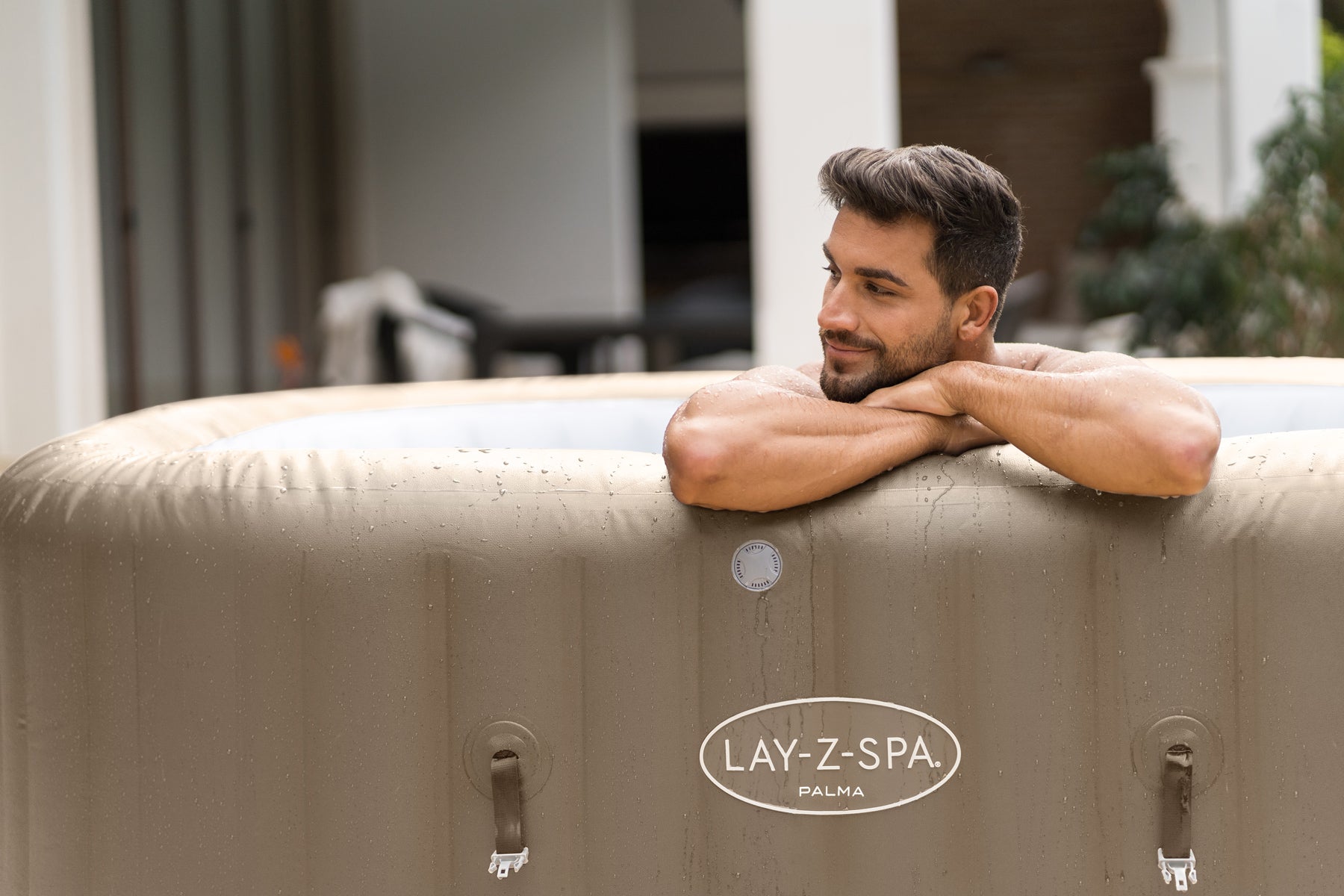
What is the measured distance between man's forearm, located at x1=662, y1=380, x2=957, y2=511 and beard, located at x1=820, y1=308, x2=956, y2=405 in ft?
0.33

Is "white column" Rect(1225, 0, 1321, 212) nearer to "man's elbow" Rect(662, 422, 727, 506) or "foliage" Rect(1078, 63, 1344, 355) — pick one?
"foliage" Rect(1078, 63, 1344, 355)

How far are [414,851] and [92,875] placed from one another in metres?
0.40

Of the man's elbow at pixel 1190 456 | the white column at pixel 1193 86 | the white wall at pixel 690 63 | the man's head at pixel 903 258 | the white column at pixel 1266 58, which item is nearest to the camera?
the man's elbow at pixel 1190 456

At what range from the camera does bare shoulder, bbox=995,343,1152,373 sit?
1605mm

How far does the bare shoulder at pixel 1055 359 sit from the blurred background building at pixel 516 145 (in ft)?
8.07

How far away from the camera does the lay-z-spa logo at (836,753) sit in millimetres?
1463

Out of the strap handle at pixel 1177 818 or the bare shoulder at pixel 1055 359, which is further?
the bare shoulder at pixel 1055 359

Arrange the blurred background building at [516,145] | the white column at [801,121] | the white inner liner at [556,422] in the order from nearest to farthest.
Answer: the white inner liner at [556,422] → the white column at [801,121] → the blurred background building at [516,145]

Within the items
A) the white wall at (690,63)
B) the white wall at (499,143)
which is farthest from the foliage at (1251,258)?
the white wall at (690,63)

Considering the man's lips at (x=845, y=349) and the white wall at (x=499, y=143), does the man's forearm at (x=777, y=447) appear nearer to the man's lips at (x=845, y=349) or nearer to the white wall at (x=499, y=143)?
the man's lips at (x=845, y=349)

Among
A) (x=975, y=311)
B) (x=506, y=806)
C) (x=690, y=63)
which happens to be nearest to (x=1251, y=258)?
(x=975, y=311)

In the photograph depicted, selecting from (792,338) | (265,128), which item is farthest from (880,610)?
Answer: (265,128)

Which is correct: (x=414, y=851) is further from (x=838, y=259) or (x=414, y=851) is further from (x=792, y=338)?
(x=792, y=338)

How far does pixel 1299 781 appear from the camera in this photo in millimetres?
1467
